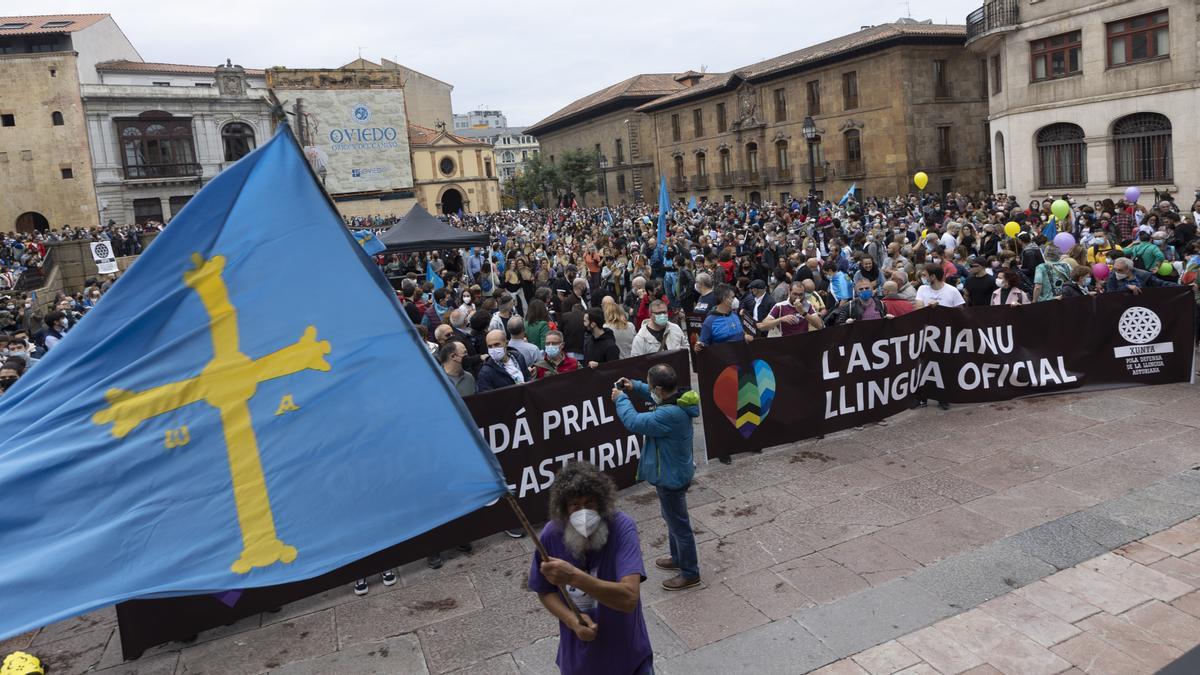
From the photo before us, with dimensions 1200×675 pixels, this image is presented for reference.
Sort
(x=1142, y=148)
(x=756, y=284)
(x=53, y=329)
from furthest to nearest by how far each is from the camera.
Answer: (x=1142, y=148) → (x=53, y=329) → (x=756, y=284)

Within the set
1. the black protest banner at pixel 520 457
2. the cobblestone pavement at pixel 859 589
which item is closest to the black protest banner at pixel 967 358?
the cobblestone pavement at pixel 859 589

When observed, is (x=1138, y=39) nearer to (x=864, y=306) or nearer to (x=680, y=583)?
(x=864, y=306)

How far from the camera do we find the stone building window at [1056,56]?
28062 mm

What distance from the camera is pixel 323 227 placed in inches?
127

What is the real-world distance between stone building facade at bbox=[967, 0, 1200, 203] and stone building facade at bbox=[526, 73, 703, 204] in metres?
31.2

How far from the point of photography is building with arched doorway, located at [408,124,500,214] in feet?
219

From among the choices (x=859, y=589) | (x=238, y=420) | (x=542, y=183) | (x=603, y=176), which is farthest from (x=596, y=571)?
(x=542, y=183)

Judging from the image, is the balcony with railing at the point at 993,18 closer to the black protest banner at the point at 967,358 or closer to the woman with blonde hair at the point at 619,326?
the black protest banner at the point at 967,358

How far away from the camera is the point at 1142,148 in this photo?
1057 inches

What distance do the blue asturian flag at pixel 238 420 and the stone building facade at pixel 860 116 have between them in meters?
33.1

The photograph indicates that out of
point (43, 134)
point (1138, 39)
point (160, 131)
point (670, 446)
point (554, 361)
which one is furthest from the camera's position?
point (160, 131)

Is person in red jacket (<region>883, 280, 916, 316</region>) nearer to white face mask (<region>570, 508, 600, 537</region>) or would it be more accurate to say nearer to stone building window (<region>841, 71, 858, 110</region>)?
white face mask (<region>570, 508, 600, 537</region>)

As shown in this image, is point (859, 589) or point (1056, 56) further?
point (1056, 56)

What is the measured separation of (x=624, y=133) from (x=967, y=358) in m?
57.3
